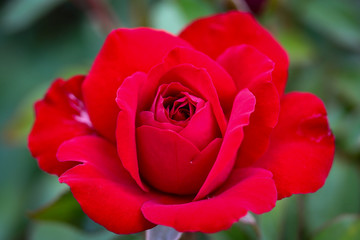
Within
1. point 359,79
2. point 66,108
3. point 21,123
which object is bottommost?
point 359,79

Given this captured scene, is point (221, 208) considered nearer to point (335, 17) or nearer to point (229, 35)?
point (229, 35)

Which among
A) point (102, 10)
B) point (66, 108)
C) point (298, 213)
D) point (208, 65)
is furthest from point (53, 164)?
point (102, 10)

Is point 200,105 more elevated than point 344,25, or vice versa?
point 200,105

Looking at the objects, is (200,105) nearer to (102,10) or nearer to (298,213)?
(298,213)

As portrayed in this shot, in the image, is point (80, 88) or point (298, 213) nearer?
point (80, 88)

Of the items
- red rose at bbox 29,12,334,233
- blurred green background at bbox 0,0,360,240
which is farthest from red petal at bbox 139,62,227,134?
blurred green background at bbox 0,0,360,240
